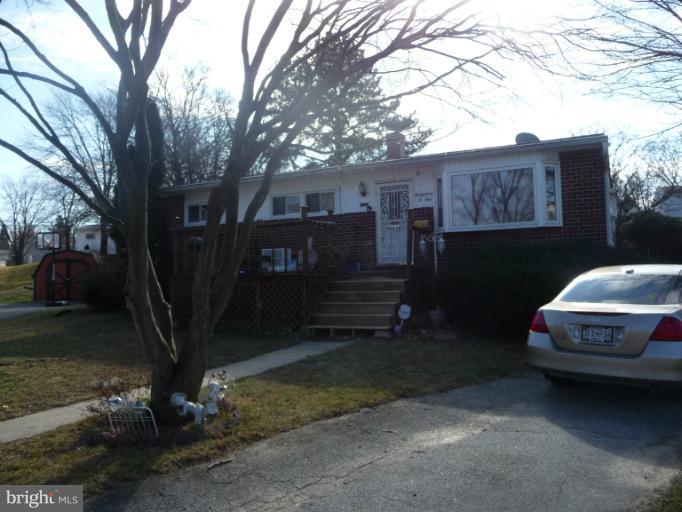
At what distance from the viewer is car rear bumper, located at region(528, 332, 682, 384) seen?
553 cm

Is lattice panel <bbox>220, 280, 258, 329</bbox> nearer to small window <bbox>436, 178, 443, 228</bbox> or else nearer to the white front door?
the white front door

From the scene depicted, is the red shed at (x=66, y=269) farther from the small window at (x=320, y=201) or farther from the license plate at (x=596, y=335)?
the license plate at (x=596, y=335)

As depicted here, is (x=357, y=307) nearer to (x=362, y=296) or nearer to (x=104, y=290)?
(x=362, y=296)

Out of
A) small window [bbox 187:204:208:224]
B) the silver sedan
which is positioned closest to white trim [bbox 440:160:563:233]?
the silver sedan

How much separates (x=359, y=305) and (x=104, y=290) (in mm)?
9007

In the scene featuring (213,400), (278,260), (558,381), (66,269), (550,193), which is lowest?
(558,381)

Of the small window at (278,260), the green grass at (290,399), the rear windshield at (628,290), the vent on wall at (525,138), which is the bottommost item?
the green grass at (290,399)

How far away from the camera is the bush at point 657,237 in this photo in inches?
635

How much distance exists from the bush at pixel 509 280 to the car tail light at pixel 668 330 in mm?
3952

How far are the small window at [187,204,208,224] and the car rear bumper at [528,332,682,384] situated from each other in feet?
41.4

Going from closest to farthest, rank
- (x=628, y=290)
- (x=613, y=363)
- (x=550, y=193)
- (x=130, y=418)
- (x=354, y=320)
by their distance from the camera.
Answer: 1. (x=130, y=418)
2. (x=613, y=363)
3. (x=628, y=290)
4. (x=354, y=320)
5. (x=550, y=193)

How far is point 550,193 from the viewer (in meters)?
12.4

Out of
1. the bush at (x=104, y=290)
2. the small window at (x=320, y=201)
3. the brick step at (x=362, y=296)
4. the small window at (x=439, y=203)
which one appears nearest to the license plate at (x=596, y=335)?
the brick step at (x=362, y=296)

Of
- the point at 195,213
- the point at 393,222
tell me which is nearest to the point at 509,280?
the point at 393,222
